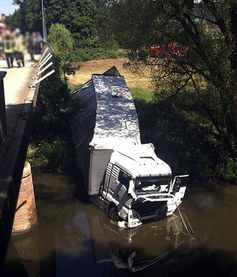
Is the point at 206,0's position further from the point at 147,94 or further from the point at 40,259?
the point at 147,94

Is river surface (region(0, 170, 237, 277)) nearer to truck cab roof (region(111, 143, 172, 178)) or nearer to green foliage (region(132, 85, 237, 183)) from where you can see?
green foliage (region(132, 85, 237, 183))

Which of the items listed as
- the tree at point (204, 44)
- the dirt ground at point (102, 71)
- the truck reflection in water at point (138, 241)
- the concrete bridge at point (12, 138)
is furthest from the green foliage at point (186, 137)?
the concrete bridge at point (12, 138)

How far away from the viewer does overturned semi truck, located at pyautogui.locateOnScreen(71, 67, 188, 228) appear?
18.4 metres

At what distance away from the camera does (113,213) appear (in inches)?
766

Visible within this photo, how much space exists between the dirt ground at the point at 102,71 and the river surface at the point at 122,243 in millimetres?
19226

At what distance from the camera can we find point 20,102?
21969 mm

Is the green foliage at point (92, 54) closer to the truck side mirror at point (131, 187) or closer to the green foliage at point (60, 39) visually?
the green foliage at point (60, 39)

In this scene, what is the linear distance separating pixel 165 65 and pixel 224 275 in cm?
1347

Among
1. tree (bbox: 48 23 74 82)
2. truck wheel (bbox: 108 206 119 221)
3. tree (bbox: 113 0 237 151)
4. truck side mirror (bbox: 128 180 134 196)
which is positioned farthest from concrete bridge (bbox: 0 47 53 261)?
tree (bbox: 48 23 74 82)

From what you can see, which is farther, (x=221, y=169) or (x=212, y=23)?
(x=221, y=169)

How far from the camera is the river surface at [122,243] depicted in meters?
16.6

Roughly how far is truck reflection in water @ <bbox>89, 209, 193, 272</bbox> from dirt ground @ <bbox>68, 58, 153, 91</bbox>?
2076 centimetres

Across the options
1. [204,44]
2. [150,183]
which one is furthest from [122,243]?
[204,44]

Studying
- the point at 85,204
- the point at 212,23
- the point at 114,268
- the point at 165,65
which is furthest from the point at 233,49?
the point at 114,268
